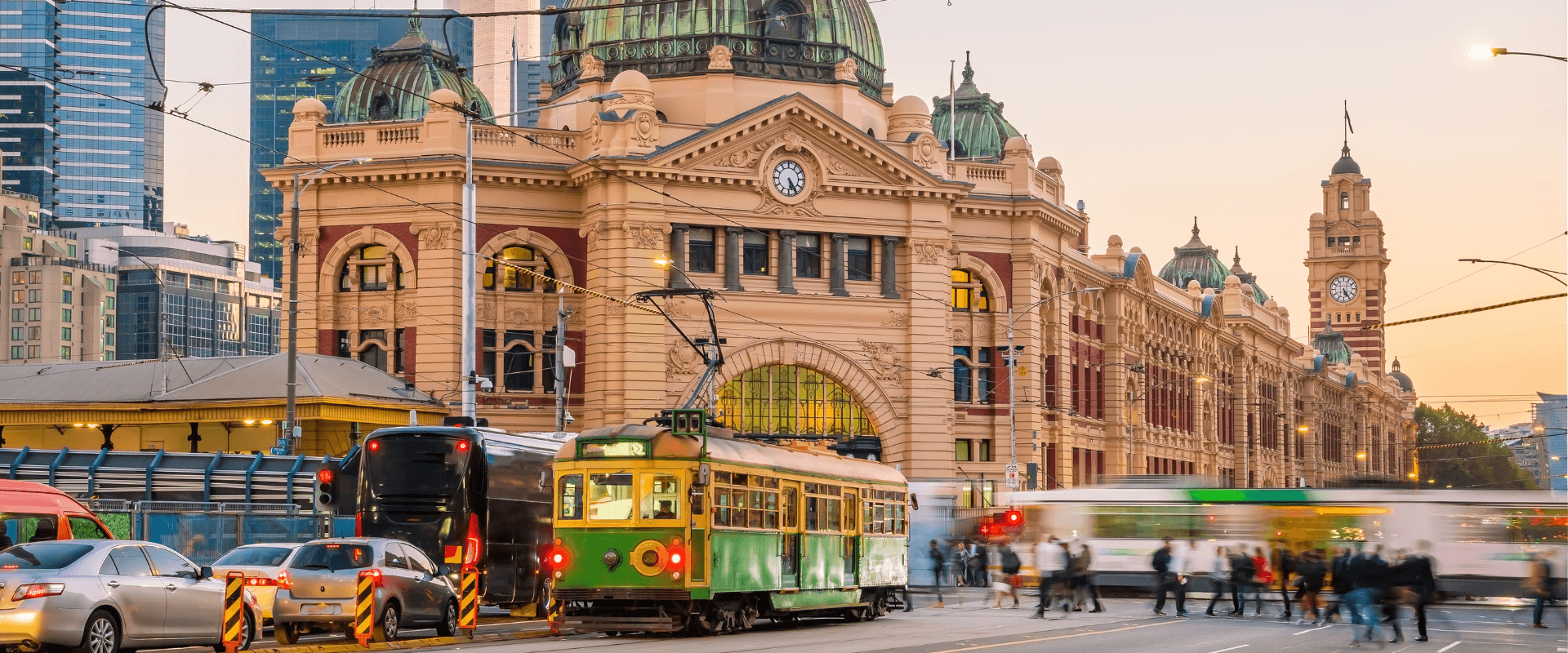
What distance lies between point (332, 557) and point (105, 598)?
17.6 ft

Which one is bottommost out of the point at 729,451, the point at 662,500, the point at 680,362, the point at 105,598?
the point at 105,598

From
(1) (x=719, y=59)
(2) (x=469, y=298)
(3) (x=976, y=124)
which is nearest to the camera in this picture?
(2) (x=469, y=298)

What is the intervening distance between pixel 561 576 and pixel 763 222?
38.4 m

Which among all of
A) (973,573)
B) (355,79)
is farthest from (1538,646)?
(355,79)

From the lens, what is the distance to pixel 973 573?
56094mm

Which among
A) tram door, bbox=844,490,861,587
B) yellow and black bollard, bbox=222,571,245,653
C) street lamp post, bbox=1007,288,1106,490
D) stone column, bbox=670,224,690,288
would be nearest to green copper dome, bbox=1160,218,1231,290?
street lamp post, bbox=1007,288,1106,490

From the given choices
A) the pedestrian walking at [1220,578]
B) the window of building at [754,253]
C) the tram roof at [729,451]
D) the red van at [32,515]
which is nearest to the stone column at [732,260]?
the window of building at [754,253]

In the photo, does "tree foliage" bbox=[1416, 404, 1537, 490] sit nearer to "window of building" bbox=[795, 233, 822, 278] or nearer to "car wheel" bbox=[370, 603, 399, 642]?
"window of building" bbox=[795, 233, 822, 278]

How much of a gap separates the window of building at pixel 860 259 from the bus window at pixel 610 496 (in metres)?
39.7

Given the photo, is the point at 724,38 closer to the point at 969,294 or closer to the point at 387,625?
the point at 969,294

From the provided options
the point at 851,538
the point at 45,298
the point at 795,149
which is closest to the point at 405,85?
the point at 795,149

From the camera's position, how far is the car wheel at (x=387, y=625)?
26.0 meters

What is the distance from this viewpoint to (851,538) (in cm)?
3369

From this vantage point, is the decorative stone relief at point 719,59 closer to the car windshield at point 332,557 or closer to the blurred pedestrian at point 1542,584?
the blurred pedestrian at point 1542,584
